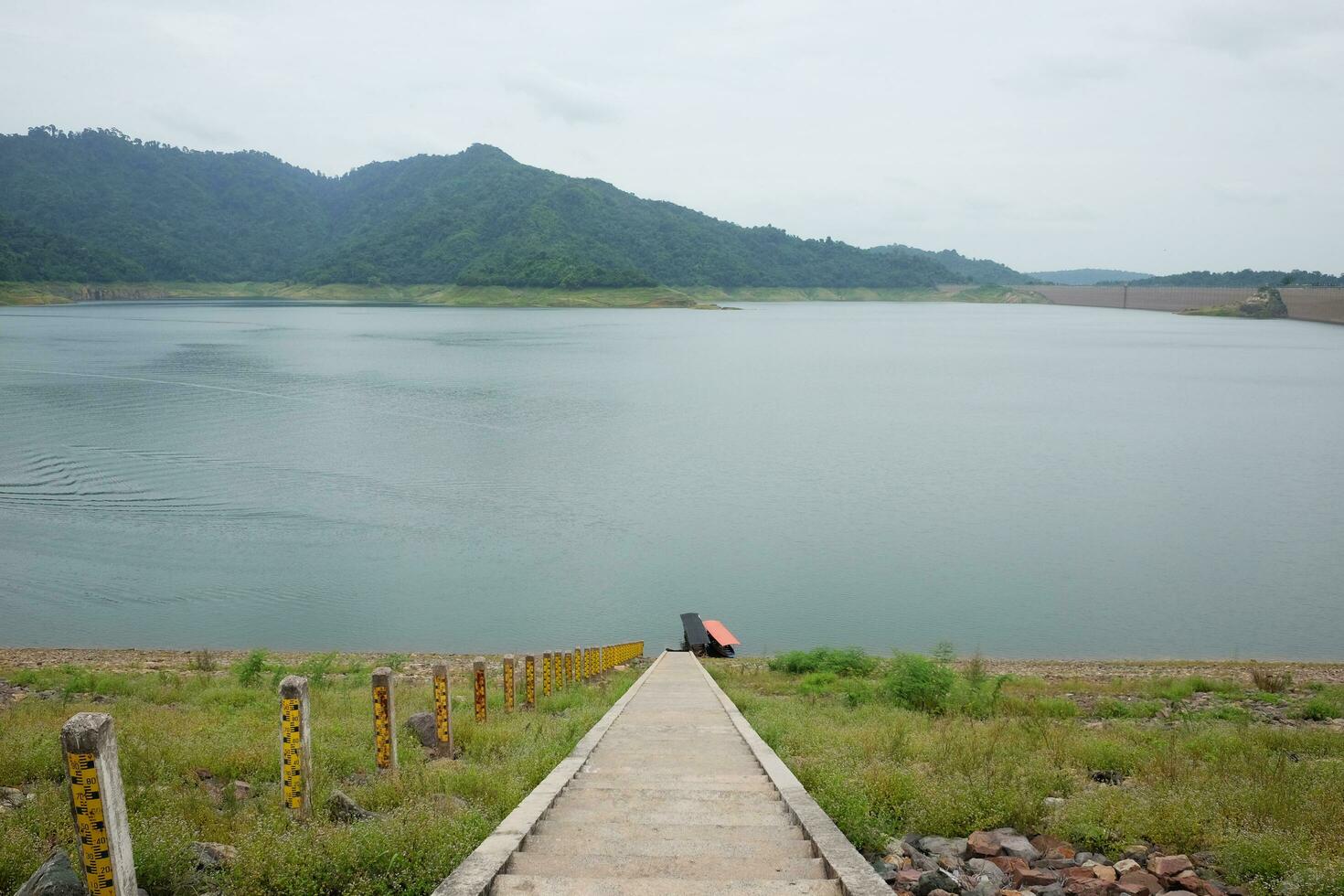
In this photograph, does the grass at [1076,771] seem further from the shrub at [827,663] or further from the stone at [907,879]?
the shrub at [827,663]

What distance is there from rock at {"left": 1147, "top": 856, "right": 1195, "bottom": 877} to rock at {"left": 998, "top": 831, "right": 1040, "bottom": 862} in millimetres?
553

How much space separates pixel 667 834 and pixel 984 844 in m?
1.77

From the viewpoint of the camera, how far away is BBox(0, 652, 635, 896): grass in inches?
158

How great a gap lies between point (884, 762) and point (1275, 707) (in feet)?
28.0

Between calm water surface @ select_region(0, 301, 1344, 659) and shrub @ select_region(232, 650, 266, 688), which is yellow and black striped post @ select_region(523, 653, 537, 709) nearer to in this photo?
shrub @ select_region(232, 650, 266, 688)

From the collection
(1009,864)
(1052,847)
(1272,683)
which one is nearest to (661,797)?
(1009,864)

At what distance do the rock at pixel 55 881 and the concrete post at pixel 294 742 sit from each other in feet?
5.51

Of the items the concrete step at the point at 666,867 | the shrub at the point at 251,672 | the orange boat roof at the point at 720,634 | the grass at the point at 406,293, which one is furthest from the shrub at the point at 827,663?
the grass at the point at 406,293

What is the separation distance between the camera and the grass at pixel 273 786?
400 centimetres

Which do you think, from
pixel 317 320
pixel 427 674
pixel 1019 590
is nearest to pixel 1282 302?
pixel 317 320

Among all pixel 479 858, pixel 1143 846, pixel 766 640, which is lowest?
pixel 766 640

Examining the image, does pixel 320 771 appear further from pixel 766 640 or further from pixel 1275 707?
pixel 766 640

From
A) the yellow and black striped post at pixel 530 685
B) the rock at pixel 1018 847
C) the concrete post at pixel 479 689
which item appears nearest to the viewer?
the rock at pixel 1018 847

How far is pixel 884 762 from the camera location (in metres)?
6.60
